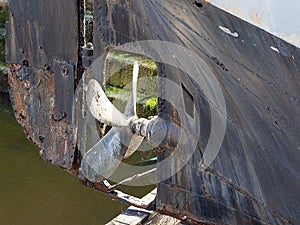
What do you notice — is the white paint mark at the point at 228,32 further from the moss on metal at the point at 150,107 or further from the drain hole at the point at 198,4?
the moss on metal at the point at 150,107

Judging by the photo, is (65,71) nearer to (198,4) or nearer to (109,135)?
(109,135)

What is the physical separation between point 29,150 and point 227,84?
754 cm

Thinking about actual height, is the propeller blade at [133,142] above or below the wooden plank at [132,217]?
above

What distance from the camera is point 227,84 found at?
2816 mm

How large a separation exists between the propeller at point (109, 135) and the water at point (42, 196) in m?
3.55

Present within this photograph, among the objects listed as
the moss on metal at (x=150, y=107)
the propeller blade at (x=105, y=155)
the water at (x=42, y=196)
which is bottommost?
the water at (x=42, y=196)

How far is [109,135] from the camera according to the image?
4.04 meters

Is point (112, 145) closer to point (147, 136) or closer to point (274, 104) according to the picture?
point (147, 136)

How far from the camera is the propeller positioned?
3.93 metres

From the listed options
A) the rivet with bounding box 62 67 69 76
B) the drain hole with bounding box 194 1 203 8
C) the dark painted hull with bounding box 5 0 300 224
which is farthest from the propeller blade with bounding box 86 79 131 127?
the drain hole with bounding box 194 1 203 8

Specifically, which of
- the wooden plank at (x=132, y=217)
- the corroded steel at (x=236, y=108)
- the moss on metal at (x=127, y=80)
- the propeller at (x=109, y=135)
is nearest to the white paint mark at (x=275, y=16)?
the corroded steel at (x=236, y=108)

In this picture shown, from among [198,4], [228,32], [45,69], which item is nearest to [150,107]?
[45,69]

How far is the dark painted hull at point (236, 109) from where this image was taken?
2.53 m

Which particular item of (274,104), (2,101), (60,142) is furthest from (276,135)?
(2,101)
